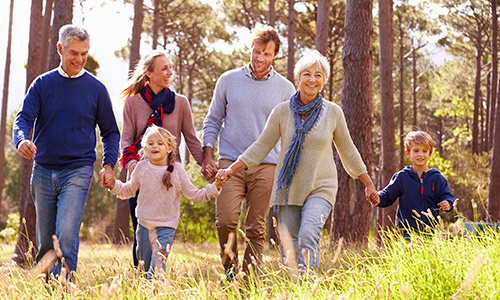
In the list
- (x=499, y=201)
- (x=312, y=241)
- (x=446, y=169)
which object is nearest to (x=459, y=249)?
(x=312, y=241)

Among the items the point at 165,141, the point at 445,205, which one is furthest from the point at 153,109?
the point at 445,205

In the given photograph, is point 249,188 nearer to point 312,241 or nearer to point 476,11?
point 312,241

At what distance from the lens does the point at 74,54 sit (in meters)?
4.95

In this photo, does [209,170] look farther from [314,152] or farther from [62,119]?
[62,119]

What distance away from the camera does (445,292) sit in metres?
3.48

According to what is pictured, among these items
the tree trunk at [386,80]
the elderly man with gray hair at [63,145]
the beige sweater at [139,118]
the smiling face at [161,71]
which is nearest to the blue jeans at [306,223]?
the beige sweater at [139,118]

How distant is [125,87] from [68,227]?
58.3 inches

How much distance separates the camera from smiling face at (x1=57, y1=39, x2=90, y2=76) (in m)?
4.90

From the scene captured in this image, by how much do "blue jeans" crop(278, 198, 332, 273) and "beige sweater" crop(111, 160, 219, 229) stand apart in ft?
2.08

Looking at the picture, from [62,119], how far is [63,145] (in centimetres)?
22

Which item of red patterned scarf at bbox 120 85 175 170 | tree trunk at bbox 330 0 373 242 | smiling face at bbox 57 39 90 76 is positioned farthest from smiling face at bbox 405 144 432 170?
smiling face at bbox 57 39 90 76

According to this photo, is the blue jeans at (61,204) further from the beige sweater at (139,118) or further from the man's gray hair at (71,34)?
the man's gray hair at (71,34)

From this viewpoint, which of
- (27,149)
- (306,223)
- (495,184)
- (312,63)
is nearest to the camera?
(27,149)

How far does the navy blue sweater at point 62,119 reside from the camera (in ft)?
16.0
